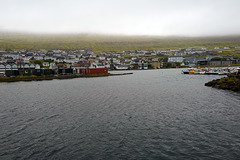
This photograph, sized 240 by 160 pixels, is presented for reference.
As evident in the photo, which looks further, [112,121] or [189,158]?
[112,121]

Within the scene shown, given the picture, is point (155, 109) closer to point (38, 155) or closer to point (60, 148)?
point (60, 148)

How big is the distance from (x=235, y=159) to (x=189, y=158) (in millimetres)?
2590

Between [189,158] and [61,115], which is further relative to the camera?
[61,115]

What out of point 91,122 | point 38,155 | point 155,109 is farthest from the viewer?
point 155,109

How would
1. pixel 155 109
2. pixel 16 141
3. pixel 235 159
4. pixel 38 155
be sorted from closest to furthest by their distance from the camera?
pixel 235 159 → pixel 38 155 → pixel 16 141 → pixel 155 109

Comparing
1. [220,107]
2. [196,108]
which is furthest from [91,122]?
[220,107]

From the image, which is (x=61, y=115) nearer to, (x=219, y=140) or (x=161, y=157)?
(x=161, y=157)

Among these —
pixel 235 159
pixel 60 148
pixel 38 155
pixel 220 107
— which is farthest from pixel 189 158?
pixel 220 107

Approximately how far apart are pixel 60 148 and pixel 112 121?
6465 millimetres

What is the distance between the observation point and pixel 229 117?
60.1 ft

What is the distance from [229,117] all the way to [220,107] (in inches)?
178

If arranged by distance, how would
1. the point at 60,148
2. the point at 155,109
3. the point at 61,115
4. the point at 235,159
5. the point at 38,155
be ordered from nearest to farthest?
the point at 235,159
the point at 38,155
the point at 60,148
the point at 61,115
the point at 155,109

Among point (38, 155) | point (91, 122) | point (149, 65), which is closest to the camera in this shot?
point (38, 155)

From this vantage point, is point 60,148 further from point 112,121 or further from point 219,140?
point 219,140
